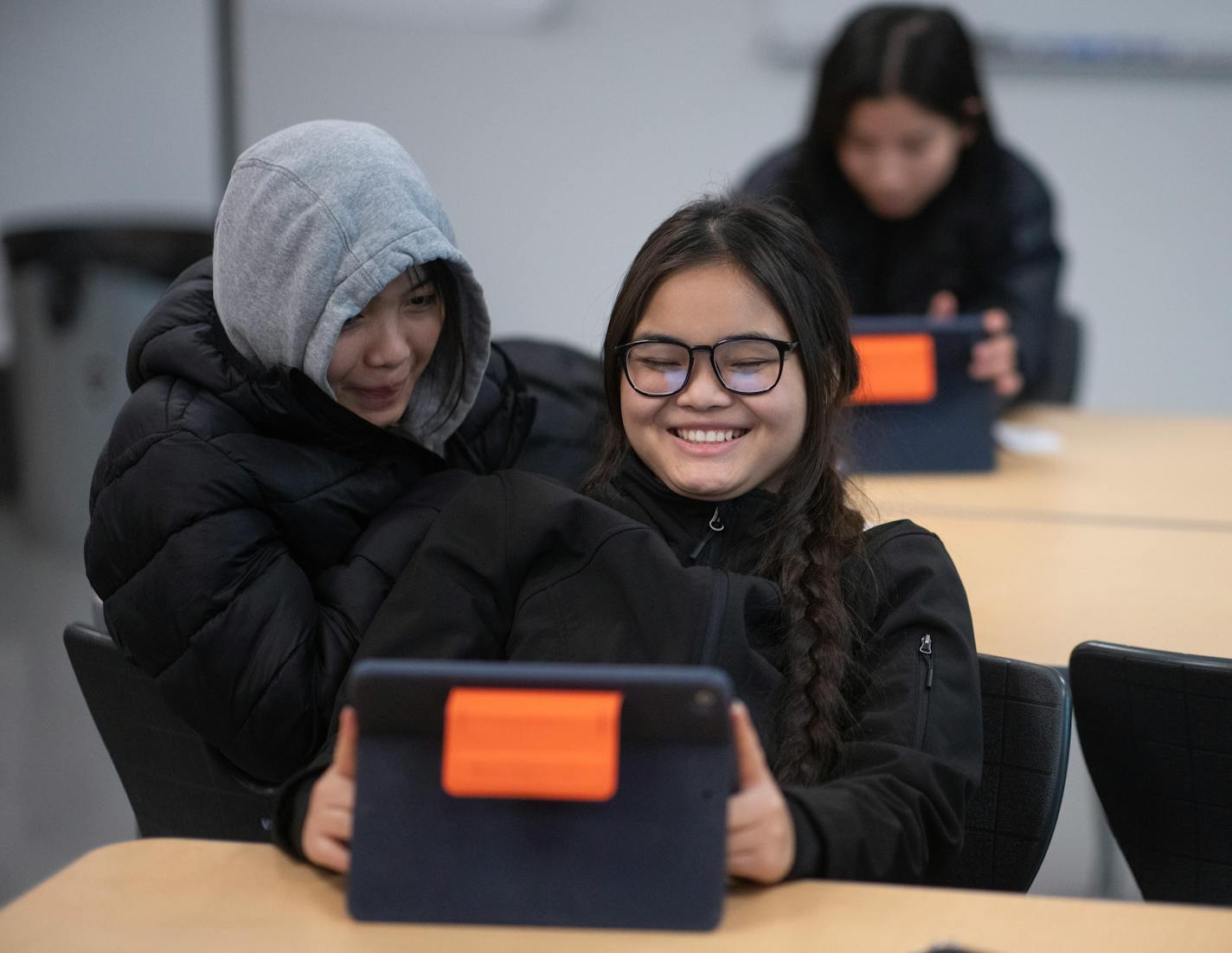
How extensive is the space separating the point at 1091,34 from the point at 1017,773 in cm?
297

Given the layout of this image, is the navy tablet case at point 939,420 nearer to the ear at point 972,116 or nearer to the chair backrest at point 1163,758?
the ear at point 972,116

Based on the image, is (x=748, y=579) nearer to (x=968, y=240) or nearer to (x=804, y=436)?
(x=804, y=436)

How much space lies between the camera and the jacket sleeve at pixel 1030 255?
2.46 metres

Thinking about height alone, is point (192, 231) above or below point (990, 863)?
above

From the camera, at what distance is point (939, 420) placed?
2.12m

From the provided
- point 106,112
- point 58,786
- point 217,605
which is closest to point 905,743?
point 217,605

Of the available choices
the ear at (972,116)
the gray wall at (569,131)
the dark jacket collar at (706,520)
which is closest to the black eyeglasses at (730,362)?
the dark jacket collar at (706,520)

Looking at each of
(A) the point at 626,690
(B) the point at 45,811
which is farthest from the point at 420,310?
(B) the point at 45,811

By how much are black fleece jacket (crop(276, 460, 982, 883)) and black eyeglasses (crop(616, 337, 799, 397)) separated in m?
0.14

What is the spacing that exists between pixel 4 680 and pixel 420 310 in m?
1.93

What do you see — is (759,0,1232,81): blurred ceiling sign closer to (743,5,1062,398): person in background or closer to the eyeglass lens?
(743,5,1062,398): person in background

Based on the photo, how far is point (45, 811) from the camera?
2379mm

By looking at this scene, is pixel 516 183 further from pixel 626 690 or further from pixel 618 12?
pixel 626 690

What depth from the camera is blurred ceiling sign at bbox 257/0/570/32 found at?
3898mm
